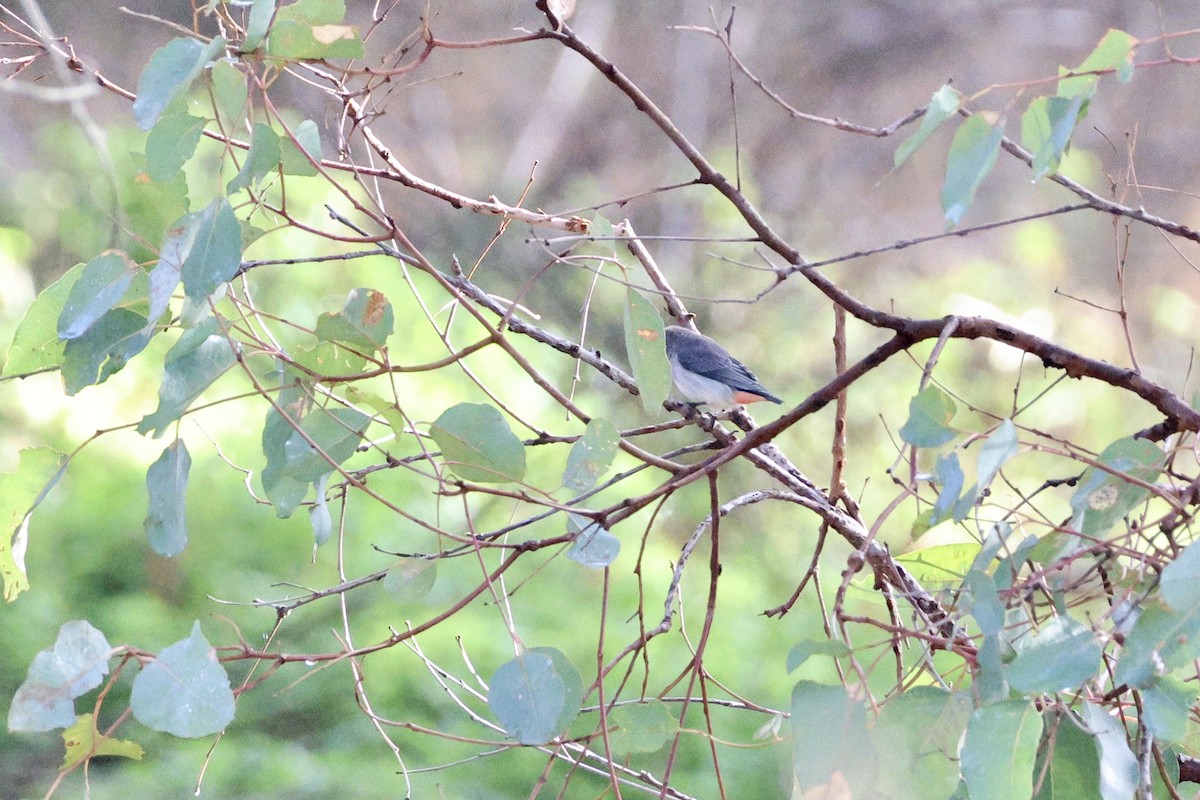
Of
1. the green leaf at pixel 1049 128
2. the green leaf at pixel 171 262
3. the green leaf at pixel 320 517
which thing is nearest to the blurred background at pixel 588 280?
the green leaf at pixel 320 517

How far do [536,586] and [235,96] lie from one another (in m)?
2.59

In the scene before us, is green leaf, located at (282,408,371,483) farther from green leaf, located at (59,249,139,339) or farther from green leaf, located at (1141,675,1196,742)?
green leaf, located at (1141,675,1196,742)

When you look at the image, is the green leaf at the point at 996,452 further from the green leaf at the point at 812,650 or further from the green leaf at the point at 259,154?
the green leaf at the point at 259,154

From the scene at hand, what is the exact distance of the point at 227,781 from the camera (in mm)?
2414

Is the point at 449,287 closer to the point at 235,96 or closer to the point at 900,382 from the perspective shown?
the point at 235,96

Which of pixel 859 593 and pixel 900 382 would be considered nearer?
pixel 859 593

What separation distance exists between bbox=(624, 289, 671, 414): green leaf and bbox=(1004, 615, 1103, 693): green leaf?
30 centimetres

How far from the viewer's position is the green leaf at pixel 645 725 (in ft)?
2.55

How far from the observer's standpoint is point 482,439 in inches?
29.8

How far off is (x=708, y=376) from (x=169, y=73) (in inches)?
63.4

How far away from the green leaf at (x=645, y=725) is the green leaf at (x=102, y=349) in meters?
0.43

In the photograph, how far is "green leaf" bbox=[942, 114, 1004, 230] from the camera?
2.09 feet

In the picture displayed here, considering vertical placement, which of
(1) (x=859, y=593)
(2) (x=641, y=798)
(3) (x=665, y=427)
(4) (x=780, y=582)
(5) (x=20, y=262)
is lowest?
(4) (x=780, y=582)

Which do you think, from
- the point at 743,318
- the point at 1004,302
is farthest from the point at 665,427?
the point at 1004,302
